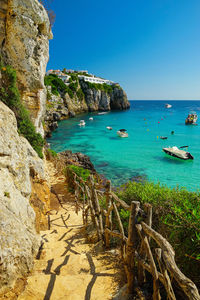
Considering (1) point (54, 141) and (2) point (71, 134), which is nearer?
(1) point (54, 141)

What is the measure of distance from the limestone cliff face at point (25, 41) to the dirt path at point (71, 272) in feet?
26.3

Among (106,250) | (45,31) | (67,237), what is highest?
(45,31)

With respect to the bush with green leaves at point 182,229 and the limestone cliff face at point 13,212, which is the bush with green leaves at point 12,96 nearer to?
the limestone cliff face at point 13,212

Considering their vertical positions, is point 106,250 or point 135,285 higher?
point 135,285

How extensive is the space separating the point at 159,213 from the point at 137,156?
18.3 metres

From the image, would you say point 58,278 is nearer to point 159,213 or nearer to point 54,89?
point 159,213

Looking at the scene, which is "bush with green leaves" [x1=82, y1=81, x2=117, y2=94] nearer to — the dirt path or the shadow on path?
the dirt path

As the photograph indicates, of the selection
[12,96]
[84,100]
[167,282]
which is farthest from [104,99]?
[167,282]

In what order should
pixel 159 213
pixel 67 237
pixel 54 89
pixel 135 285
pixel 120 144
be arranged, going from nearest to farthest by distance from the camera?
pixel 135 285 < pixel 159 213 < pixel 67 237 < pixel 120 144 < pixel 54 89

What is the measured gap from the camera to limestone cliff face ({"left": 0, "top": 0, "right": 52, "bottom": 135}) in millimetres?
8031

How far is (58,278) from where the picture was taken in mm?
3221

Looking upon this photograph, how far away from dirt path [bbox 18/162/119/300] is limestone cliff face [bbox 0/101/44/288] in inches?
15.2

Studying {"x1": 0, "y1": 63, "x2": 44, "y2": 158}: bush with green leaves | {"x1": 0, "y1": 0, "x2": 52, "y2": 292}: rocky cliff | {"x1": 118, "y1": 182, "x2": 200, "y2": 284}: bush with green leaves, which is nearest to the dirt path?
{"x1": 0, "y1": 0, "x2": 52, "y2": 292}: rocky cliff

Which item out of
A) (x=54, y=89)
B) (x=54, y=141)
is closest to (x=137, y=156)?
(x=54, y=141)
